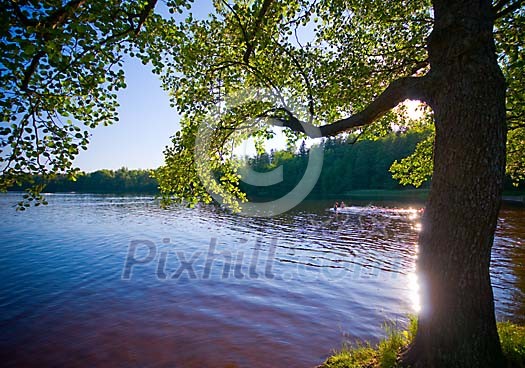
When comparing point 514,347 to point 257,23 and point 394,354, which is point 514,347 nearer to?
point 394,354

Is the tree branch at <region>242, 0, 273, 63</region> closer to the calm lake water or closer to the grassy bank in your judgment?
the grassy bank

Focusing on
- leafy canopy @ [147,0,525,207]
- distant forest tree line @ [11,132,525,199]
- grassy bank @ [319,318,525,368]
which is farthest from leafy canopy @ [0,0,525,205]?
distant forest tree line @ [11,132,525,199]

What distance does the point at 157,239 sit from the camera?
89.5ft

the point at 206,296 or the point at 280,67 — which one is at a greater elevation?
the point at 280,67

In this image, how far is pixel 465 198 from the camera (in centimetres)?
414

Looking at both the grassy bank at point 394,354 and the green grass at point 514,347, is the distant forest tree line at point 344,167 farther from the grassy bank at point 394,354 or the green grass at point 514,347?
the green grass at point 514,347

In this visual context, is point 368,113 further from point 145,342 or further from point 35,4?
point 145,342

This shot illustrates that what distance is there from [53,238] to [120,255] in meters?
10.9

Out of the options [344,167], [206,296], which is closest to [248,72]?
[206,296]

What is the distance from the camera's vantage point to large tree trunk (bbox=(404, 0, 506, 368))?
4.12 meters

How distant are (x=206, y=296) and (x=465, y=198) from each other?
39.3 ft

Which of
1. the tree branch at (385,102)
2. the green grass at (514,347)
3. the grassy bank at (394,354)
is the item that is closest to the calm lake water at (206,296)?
A: the grassy bank at (394,354)

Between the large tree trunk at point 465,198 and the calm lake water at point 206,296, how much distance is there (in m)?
5.19

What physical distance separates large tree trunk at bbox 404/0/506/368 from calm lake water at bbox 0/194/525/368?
5193 millimetres
